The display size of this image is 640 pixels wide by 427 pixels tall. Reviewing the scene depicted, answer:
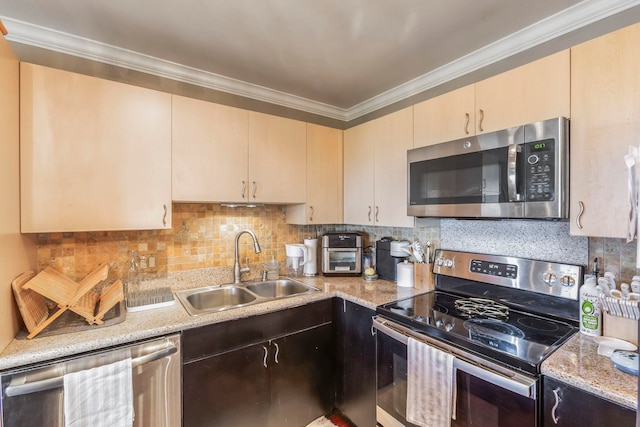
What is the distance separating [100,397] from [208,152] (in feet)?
4.36

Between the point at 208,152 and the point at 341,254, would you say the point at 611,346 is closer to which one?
the point at 341,254

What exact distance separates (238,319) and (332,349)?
73cm

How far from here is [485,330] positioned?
4.47 feet

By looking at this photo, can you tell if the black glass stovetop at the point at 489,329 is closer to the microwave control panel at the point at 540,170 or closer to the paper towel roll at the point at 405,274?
the paper towel roll at the point at 405,274

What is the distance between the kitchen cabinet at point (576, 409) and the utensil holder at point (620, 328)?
0.30 metres

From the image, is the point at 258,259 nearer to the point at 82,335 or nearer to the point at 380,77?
the point at 82,335

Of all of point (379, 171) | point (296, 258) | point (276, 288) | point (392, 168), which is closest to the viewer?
point (392, 168)

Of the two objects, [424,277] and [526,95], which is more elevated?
[526,95]

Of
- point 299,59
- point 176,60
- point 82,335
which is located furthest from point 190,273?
point 299,59

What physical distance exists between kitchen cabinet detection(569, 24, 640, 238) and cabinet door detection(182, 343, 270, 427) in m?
1.71

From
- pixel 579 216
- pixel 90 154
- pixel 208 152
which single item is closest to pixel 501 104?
pixel 579 216

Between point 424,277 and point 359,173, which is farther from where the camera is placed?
point 359,173

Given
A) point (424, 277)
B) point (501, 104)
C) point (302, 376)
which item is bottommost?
point (302, 376)

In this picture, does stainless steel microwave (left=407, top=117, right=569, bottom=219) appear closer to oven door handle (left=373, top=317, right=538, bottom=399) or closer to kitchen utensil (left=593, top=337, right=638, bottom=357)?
kitchen utensil (left=593, top=337, right=638, bottom=357)
